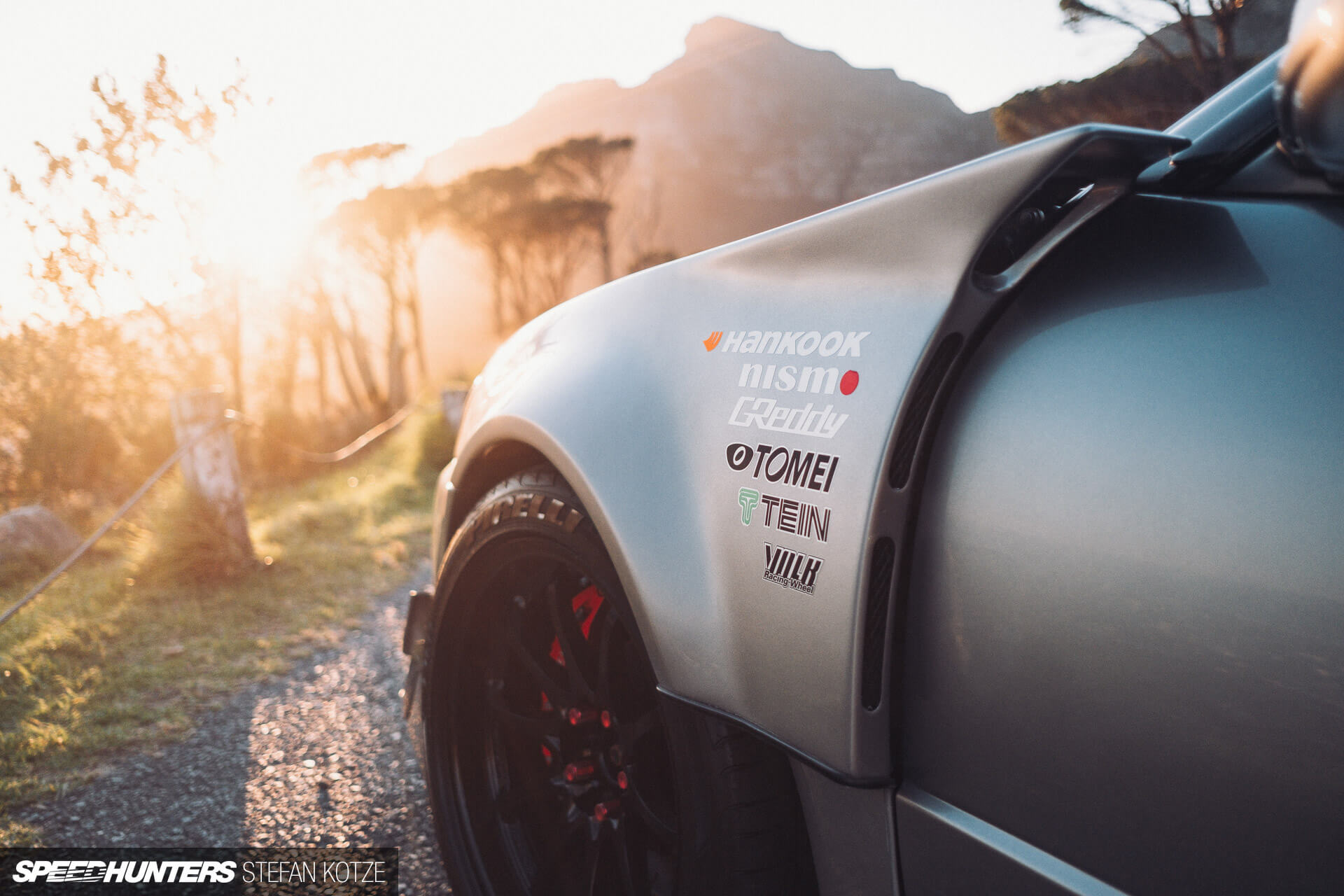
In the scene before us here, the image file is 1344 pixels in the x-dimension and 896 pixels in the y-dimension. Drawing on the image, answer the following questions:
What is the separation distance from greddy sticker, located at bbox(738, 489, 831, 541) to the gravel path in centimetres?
163

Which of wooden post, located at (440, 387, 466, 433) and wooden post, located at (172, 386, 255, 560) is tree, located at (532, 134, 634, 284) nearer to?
wooden post, located at (440, 387, 466, 433)

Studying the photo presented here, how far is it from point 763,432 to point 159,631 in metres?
4.29

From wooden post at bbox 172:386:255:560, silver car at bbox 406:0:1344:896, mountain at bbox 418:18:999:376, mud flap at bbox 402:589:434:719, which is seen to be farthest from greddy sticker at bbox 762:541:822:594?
wooden post at bbox 172:386:255:560

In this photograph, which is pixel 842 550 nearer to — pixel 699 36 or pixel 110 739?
pixel 110 739

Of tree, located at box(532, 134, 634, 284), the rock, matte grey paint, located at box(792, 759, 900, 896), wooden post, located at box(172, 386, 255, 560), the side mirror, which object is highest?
tree, located at box(532, 134, 634, 284)

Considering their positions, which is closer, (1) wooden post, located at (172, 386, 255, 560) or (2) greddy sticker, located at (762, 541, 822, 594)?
(2) greddy sticker, located at (762, 541, 822, 594)

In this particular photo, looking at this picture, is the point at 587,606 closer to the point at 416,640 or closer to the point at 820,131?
the point at 416,640

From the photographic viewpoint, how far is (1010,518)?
796 mm

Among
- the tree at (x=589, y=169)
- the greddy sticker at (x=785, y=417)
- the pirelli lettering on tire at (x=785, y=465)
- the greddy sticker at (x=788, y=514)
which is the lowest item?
the greddy sticker at (x=788, y=514)

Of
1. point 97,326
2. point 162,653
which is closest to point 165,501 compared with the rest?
point 162,653

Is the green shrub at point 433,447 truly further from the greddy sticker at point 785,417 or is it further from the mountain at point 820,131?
the greddy sticker at point 785,417

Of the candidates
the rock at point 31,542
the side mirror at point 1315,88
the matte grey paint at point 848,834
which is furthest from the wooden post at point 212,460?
the side mirror at point 1315,88

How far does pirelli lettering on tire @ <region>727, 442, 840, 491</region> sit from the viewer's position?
36.6 inches

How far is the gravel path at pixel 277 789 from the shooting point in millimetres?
2242
